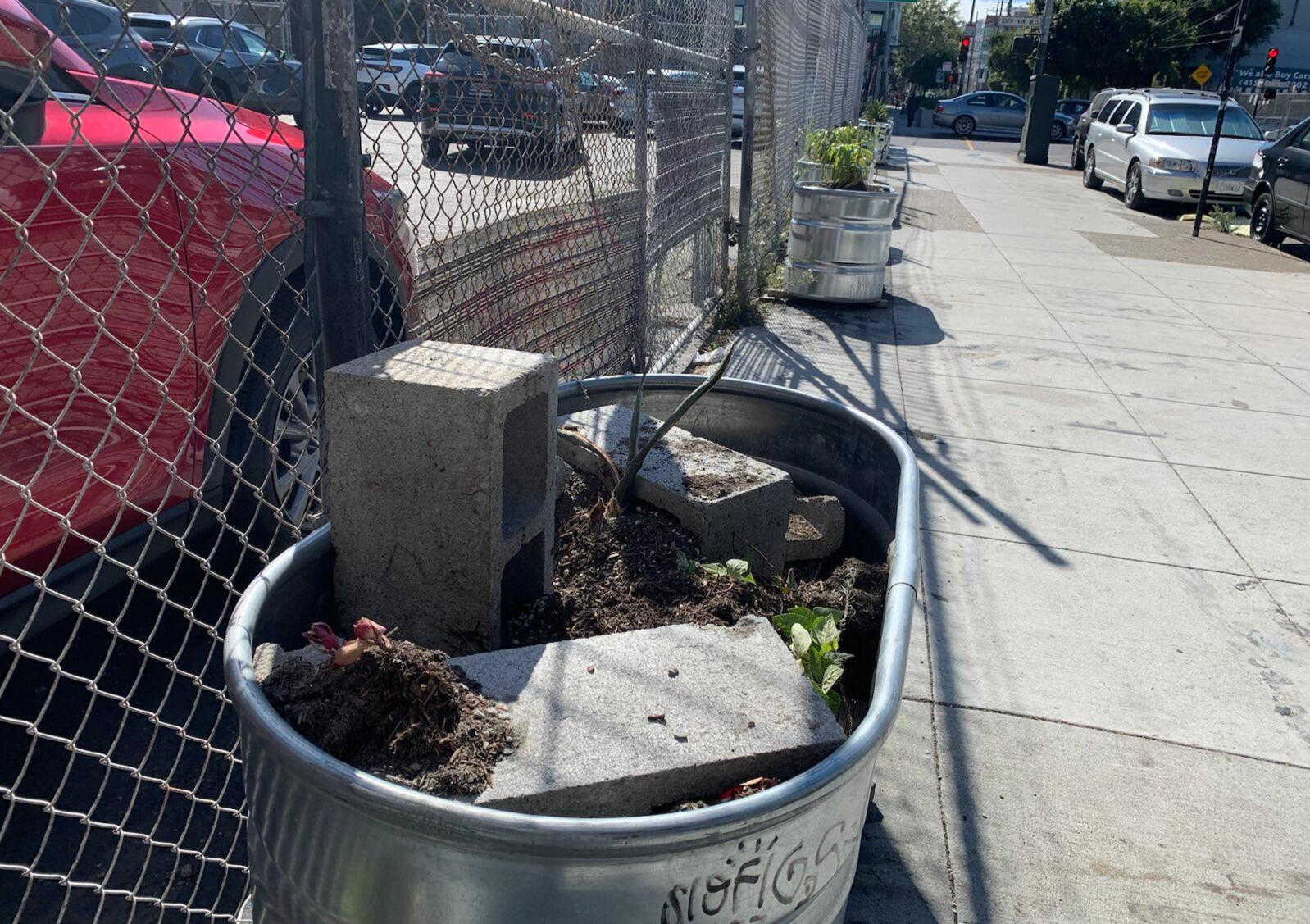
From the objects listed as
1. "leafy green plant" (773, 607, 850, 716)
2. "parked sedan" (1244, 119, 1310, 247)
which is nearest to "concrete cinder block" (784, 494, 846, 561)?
"leafy green plant" (773, 607, 850, 716)

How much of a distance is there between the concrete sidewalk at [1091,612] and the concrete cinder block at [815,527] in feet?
2.40

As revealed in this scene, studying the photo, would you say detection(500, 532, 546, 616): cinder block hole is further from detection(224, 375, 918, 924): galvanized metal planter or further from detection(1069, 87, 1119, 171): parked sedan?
detection(1069, 87, 1119, 171): parked sedan

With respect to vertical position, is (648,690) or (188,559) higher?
(648,690)

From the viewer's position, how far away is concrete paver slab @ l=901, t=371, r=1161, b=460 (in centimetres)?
570

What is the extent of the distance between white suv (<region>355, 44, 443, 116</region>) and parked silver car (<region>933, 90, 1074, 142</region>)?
126 ft

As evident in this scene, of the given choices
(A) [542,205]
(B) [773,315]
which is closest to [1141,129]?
(B) [773,315]

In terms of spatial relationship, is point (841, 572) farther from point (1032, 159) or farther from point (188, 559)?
point (1032, 159)

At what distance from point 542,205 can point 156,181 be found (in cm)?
146

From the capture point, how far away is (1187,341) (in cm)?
809

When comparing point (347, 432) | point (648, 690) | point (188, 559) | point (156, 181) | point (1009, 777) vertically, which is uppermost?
point (156, 181)

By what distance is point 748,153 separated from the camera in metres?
7.23

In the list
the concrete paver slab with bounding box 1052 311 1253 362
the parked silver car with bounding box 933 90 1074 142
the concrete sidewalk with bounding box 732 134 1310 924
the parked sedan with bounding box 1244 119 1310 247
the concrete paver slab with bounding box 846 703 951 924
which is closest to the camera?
the concrete paver slab with bounding box 846 703 951 924

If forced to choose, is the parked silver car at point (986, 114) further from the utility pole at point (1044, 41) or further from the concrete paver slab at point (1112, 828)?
the concrete paver slab at point (1112, 828)

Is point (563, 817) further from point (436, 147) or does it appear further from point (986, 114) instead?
point (986, 114)
